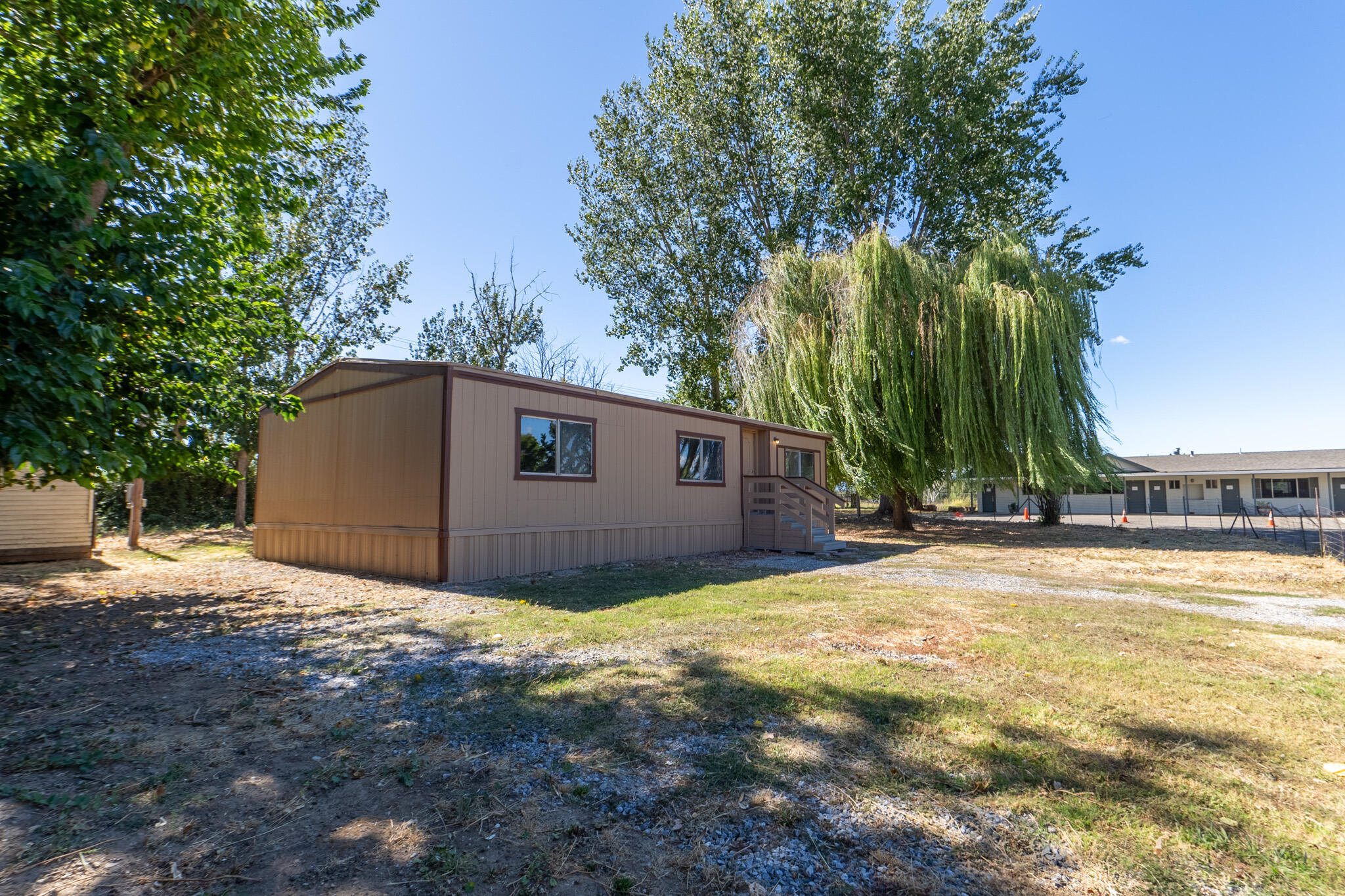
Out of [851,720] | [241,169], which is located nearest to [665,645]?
[851,720]

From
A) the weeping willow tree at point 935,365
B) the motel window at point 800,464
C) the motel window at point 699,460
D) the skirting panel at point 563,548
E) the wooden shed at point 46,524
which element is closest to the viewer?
the skirting panel at point 563,548

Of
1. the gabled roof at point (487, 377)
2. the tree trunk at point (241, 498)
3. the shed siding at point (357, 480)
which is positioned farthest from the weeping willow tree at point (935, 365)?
the tree trunk at point (241, 498)

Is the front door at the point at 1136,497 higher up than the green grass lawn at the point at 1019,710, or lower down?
higher up

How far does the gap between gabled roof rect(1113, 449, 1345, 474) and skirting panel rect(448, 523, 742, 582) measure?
25.5 m

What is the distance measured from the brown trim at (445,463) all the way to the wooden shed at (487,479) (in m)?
0.02

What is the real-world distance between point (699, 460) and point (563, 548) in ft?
13.0

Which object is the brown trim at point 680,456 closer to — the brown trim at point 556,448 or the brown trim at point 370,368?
the brown trim at point 556,448

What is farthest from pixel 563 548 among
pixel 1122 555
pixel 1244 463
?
pixel 1244 463

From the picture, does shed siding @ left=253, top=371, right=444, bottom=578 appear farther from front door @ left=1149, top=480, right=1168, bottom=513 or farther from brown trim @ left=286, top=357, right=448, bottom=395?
front door @ left=1149, top=480, right=1168, bottom=513

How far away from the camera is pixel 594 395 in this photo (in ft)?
31.6

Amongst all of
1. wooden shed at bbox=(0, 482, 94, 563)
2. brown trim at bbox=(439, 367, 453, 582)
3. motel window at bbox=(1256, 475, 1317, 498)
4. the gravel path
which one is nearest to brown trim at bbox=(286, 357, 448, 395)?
brown trim at bbox=(439, 367, 453, 582)

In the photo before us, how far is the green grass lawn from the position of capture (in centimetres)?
224

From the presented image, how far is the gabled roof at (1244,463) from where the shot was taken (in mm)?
27938

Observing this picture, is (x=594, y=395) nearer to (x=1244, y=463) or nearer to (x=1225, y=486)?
(x=1225, y=486)
